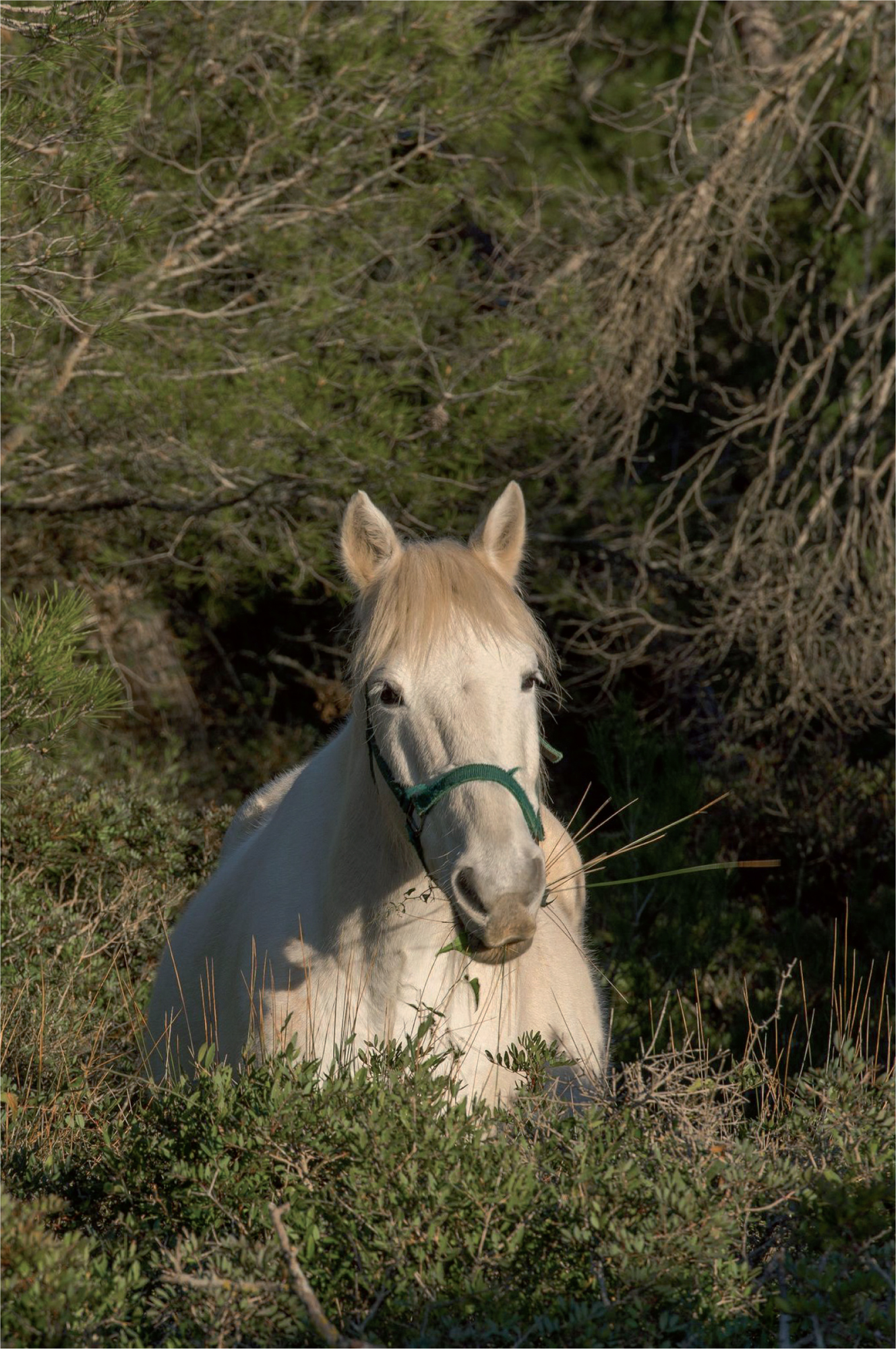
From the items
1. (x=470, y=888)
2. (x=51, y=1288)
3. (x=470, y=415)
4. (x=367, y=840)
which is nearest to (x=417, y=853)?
(x=367, y=840)

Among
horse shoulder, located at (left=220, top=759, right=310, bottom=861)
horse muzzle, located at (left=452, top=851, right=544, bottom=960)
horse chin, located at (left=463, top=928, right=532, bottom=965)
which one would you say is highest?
horse muzzle, located at (left=452, top=851, right=544, bottom=960)

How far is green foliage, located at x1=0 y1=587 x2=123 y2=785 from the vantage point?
374cm

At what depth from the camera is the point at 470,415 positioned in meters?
6.38

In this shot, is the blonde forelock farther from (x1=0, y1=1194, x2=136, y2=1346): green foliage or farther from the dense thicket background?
the dense thicket background

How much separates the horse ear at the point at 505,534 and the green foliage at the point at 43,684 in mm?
1459

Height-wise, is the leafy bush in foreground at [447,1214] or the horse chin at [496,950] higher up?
the horse chin at [496,950]

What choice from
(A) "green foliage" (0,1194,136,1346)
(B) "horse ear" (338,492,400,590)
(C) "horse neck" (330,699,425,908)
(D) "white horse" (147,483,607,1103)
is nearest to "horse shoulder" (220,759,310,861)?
(D) "white horse" (147,483,607,1103)

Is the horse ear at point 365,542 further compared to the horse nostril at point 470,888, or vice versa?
the horse ear at point 365,542

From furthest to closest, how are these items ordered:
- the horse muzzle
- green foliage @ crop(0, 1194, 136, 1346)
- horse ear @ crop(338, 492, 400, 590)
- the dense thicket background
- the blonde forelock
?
the dense thicket background → horse ear @ crop(338, 492, 400, 590) → the blonde forelock → the horse muzzle → green foliage @ crop(0, 1194, 136, 1346)

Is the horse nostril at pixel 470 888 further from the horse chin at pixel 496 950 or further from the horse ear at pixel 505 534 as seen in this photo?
the horse ear at pixel 505 534

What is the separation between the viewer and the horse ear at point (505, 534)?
3051 millimetres

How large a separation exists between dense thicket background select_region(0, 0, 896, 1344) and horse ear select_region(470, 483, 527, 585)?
154 cm

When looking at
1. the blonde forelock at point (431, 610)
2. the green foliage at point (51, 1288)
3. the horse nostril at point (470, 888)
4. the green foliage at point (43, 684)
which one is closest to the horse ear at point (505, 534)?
the blonde forelock at point (431, 610)

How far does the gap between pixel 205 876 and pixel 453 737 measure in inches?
127
